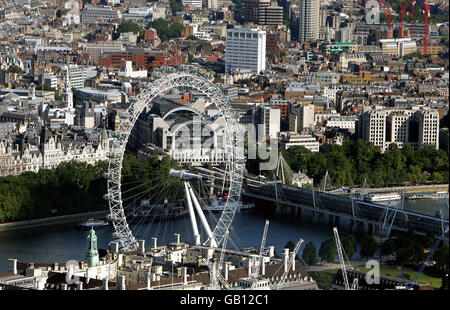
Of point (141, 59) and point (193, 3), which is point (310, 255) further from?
point (193, 3)

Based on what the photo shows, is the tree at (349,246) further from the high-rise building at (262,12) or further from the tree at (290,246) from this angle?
the high-rise building at (262,12)

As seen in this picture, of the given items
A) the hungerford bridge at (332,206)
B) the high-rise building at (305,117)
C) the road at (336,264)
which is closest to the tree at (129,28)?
the high-rise building at (305,117)

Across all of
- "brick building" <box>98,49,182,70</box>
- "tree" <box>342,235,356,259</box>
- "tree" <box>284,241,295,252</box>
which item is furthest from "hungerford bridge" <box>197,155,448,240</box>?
"brick building" <box>98,49,182,70</box>

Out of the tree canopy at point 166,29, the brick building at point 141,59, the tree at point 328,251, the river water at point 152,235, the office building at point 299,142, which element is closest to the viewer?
the tree at point 328,251

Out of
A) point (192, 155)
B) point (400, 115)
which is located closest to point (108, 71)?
point (400, 115)

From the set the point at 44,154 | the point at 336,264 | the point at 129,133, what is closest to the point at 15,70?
the point at 44,154
